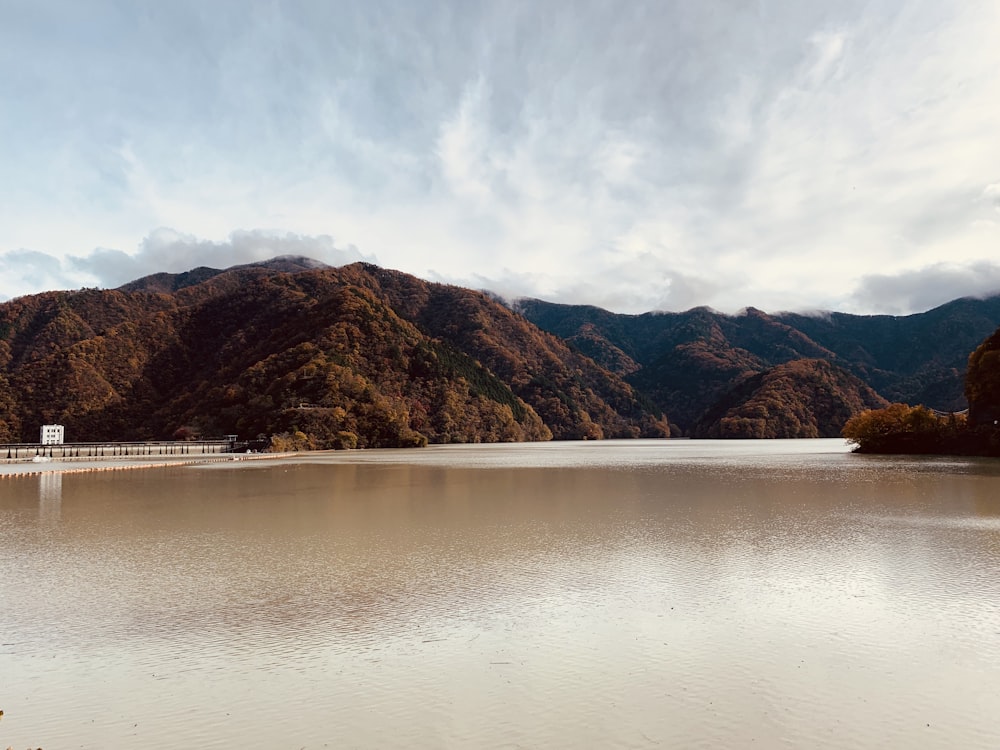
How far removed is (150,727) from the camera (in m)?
5.95

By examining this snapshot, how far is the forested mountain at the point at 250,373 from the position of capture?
346 feet

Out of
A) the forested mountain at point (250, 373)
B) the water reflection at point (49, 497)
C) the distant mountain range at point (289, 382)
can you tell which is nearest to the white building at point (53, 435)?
the forested mountain at point (250, 373)

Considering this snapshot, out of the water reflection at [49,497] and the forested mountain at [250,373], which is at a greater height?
the forested mountain at [250,373]

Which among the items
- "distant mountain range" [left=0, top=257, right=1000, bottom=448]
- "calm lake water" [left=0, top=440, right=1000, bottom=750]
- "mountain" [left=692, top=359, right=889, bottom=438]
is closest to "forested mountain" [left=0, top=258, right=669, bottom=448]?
"distant mountain range" [left=0, top=257, right=1000, bottom=448]

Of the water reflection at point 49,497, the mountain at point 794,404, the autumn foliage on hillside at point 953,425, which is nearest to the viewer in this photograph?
the water reflection at point 49,497

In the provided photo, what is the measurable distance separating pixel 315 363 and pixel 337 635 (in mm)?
106606

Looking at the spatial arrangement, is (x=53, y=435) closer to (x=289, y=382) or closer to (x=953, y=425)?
(x=289, y=382)

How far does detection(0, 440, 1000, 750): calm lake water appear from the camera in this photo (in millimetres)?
5996

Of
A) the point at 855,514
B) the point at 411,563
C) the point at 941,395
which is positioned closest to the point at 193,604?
the point at 411,563

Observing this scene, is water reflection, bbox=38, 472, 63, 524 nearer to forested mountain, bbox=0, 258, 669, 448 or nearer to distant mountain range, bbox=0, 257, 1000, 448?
distant mountain range, bbox=0, 257, 1000, 448

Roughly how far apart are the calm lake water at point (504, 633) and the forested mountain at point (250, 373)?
249ft

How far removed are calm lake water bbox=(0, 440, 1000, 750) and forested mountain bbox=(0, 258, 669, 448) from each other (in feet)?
249

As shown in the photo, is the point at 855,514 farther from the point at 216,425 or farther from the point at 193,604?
the point at 216,425

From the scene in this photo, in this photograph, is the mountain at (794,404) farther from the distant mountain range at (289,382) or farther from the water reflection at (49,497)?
the water reflection at (49,497)
